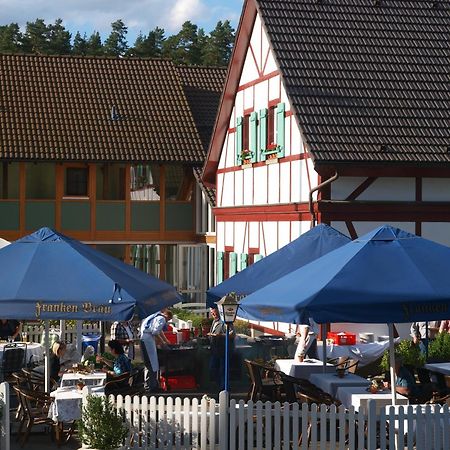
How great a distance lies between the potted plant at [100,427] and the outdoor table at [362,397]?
113 inches

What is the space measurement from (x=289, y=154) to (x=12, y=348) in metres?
8.37

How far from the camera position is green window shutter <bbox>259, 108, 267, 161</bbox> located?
26633mm

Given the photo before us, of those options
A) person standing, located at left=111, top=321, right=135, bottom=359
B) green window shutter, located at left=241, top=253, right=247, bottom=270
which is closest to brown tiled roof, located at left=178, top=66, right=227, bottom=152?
green window shutter, located at left=241, top=253, right=247, bottom=270

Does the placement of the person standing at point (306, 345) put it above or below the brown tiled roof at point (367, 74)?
below

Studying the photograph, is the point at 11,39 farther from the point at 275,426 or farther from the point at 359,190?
the point at 275,426

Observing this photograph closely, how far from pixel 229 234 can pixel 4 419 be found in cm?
1728

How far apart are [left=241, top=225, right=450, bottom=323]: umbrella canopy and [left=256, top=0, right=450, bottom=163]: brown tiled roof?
9.51 meters

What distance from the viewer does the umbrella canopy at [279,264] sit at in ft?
56.8

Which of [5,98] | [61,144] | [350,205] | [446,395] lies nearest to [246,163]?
[350,205]

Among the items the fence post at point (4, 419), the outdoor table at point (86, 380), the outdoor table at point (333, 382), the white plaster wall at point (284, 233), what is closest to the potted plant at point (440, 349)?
the outdoor table at point (333, 382)

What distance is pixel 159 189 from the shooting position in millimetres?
35188

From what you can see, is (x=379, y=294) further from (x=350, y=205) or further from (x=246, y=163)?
(x=246, y=163)

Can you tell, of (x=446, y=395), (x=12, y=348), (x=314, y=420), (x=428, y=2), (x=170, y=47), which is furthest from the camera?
(x=170, y=47)

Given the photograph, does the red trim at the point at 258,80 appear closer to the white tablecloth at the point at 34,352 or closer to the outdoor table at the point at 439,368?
the white tablecloth at the point at 34,352
